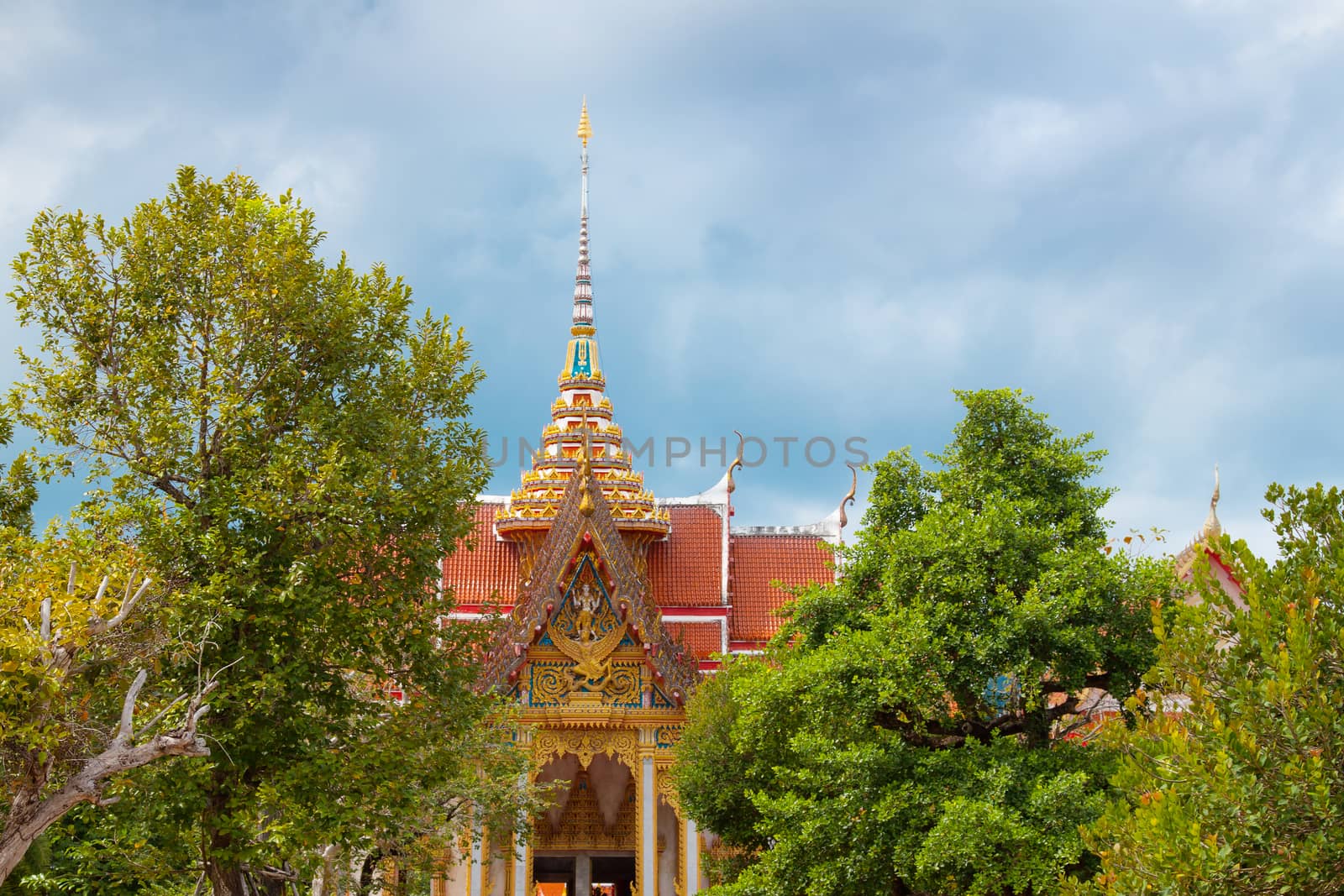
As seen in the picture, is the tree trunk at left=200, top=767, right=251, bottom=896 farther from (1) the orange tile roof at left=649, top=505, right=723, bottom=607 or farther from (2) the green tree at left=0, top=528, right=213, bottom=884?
(1) the orange tile roof at left=649, top=505, right=723, bottom=607

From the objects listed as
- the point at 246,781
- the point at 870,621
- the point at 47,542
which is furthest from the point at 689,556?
the point at 47,542

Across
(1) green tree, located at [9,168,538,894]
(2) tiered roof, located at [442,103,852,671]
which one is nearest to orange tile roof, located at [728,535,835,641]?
(2) tiered roof, located at [442,103,852,671]

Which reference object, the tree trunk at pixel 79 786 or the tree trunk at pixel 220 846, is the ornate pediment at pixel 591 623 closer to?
the tree trunk at pixel 220 846

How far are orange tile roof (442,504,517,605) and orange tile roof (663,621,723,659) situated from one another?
3067 millimetres

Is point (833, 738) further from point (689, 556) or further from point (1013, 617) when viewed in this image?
point (689, 556)

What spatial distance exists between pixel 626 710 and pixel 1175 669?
12.3 meters

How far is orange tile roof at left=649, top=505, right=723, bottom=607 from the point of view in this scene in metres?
25.2

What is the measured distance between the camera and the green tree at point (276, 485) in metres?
12.8

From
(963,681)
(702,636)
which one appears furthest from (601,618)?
(963,681)

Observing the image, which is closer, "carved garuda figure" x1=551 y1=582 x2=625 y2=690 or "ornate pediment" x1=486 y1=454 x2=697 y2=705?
"ornate pediment" x1=486 y1=454 x2=697 y2=705

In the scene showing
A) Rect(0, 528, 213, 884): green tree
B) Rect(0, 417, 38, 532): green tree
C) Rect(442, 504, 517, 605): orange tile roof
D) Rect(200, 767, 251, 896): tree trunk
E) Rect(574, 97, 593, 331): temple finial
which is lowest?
Rect(200, 767, 251, 896): tree trunk

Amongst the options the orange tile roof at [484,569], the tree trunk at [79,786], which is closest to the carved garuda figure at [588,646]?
the orange tile roof at [484,569]

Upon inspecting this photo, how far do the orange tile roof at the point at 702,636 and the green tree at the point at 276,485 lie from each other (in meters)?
10.3

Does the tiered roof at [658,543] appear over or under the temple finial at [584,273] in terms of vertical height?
under
